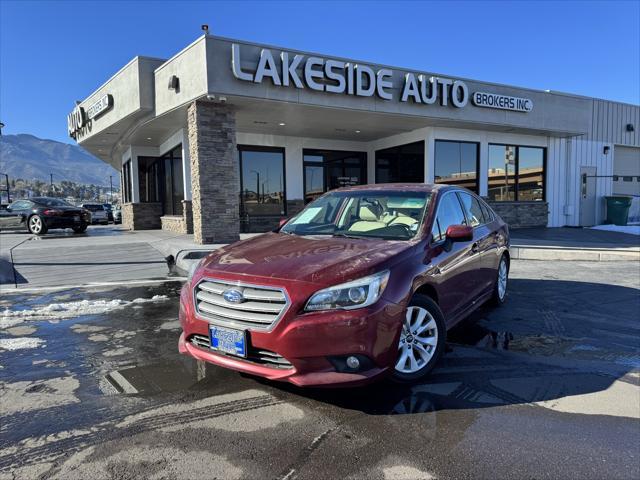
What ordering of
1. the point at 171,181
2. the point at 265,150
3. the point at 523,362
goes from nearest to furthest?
1. the point at 523,362
2. the point at 265,150
3. the point at 171,181

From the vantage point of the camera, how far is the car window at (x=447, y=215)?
4.20 meters

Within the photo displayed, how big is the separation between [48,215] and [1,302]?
1327 cm

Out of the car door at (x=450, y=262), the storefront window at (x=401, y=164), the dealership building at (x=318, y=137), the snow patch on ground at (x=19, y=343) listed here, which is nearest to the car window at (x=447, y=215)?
the car door at (x=450, y=262)

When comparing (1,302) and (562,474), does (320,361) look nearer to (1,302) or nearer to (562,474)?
(562,474)

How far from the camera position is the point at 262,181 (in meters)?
16.7

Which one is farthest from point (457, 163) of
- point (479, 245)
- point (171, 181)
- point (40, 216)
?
point (40, 216)

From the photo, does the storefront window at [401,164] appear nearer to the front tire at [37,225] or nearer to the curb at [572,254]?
the curb at [572,254]

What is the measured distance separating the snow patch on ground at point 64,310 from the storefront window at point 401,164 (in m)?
12.1

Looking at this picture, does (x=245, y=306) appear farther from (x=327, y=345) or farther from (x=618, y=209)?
(x=618, y=209)

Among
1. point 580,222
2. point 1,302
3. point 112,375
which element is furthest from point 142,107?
point 580,222

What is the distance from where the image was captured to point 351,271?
10.2ft

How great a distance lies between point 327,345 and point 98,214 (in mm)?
35384

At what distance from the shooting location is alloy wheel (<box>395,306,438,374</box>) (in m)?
3.40

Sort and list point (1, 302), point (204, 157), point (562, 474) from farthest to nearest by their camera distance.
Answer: point (204, 157)
point (1, 302)
point (562, 474)
